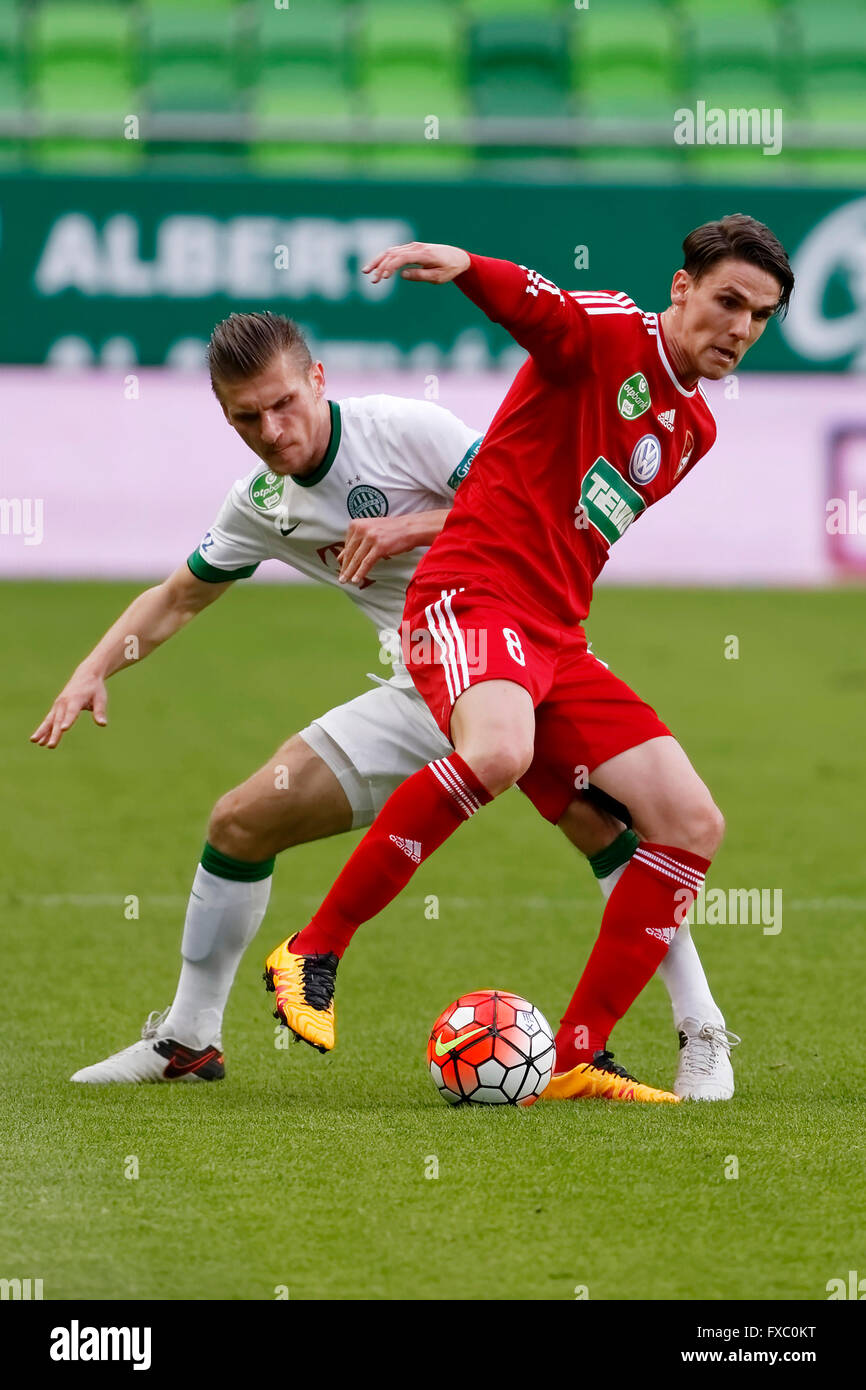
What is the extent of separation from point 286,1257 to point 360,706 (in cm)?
152

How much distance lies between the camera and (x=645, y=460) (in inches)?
159

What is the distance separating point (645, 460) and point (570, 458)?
164 mm

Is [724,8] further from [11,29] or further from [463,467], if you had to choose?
[463,467]

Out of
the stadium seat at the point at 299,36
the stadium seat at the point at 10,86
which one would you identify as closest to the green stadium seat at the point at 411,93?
the stadium seat at the point at 299,36

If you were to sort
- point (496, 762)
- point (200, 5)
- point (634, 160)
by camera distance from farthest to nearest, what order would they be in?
point (200, 5) < point (634, 160) < point (496, 762)

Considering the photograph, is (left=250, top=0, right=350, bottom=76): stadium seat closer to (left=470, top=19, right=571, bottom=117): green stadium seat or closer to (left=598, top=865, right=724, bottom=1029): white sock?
(left=470, top=19, right=571, bottom=117): green stadium seat

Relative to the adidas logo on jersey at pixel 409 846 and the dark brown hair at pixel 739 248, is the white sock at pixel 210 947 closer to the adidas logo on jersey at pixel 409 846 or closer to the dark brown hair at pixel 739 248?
the adidas logo on jersey at pixel 409 846

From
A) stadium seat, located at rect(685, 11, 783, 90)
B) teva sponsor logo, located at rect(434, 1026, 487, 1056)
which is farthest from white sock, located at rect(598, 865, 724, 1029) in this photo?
stadium seat, located at rect(685, 11, 783, 90)

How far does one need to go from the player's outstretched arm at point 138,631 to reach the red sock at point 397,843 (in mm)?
699

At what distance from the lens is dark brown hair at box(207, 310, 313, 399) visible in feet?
12.7

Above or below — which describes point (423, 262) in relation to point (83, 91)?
below

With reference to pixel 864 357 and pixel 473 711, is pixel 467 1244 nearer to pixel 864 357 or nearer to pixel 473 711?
pixel 473 711

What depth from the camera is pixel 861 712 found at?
9.34m

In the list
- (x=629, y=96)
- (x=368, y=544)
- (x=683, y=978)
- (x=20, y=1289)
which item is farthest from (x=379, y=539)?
(x=629, y=96)
